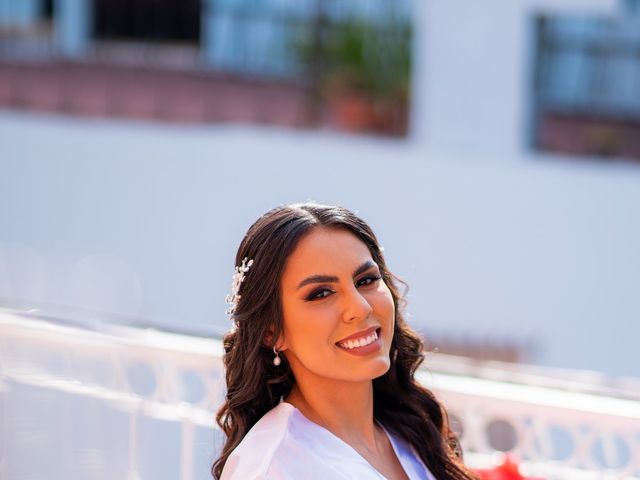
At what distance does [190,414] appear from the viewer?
2391 millimetres

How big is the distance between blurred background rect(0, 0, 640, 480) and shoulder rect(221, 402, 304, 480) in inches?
159

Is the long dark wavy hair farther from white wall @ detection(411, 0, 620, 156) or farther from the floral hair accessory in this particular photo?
white wall @ detection(411, 0, 620, 156)

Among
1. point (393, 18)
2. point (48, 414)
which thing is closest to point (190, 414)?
point (48, 414)

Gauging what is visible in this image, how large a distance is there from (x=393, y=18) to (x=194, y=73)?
5.90ft

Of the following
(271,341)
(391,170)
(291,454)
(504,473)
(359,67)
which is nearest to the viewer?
(291,454)

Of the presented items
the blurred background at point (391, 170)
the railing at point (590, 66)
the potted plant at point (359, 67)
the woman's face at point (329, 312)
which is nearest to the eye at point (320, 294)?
the woman's face at point (329, 312)

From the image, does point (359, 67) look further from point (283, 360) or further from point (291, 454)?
point (291, 454)

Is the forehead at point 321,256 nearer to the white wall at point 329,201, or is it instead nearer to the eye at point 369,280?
the eye at point 369,280

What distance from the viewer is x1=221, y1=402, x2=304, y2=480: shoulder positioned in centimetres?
154

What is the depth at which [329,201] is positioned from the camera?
7.25 m

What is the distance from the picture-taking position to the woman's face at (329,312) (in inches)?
64.4

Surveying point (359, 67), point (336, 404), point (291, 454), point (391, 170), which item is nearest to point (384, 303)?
point (336, 404)

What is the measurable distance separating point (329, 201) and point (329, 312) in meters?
5.62

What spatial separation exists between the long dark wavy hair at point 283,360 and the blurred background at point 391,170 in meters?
3.74
